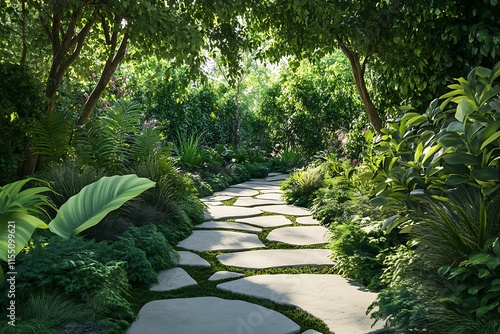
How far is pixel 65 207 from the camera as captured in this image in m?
2.85

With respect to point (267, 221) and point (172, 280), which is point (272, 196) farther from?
point (172, 280)

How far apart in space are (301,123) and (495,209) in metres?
10.4

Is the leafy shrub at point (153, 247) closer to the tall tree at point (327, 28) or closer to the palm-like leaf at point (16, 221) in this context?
the palm-like leaf at point (16, 221)

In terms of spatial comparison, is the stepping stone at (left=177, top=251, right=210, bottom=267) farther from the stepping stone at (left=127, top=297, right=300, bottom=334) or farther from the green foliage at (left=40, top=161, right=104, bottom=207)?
the green foliage at (left=40, top=161, right=104, bottom=207)

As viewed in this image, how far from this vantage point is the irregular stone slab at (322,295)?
2730mm

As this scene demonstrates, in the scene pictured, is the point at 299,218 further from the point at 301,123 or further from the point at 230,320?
the point at 301,123

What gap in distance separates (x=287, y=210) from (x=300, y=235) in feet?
5.06

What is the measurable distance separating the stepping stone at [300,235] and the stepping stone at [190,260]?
923 millimetres

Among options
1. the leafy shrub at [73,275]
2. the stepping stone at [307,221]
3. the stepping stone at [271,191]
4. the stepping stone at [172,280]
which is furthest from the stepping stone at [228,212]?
the leafy shrub at [73,275]

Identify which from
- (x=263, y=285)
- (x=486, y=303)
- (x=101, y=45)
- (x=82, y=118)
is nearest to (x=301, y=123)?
(x=101, y=45)

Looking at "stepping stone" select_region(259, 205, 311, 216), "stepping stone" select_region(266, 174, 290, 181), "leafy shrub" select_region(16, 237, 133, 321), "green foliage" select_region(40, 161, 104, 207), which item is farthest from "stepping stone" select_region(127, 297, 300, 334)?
"stepping stone" select_region(266, 174, 290, 181)

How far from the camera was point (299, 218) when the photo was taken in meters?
5.83

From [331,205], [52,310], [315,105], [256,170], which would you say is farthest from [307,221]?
[315,105]

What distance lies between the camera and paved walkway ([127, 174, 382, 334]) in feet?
8.74
